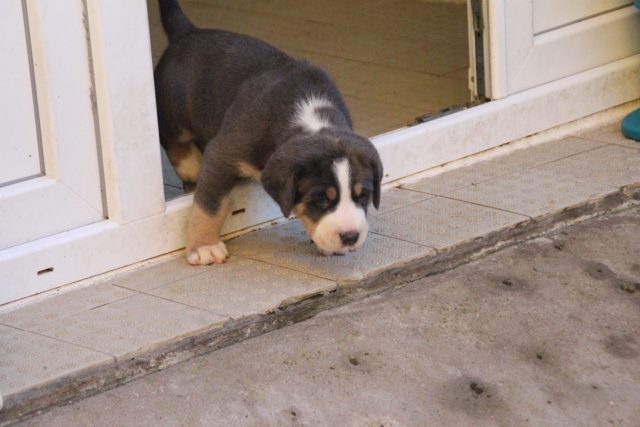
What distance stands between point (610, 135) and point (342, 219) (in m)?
2.23

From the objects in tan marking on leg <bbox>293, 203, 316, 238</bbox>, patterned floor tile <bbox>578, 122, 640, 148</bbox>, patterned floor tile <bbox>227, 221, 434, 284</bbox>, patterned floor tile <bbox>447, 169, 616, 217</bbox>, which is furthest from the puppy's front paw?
patterned floor tile <bbox>578, 122, 640, 148</bbox>

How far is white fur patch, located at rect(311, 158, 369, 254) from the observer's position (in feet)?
13.5

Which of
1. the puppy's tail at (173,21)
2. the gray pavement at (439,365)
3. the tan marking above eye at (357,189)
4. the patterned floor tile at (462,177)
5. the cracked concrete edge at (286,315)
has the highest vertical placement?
the puppy's tail at (173,21)

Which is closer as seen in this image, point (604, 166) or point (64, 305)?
point (64, 305)

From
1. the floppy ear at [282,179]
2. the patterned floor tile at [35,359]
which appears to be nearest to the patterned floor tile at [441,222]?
the floppy ear at [282,179]

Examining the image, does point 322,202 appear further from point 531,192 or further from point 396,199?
point 531,192

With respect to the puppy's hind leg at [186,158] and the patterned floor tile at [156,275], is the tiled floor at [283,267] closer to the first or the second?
the patterned floor tile at [156,275]

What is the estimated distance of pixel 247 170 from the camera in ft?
14.9

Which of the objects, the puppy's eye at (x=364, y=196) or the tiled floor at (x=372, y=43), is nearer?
the puppy's eye at (x=364, y=196)

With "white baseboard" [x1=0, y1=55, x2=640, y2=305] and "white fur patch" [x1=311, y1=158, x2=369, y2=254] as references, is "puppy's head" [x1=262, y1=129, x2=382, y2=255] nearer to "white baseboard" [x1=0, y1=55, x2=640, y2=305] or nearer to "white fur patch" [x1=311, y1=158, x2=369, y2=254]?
"white fur patch" [x1=311, y1=158, x2=369, y2=254]

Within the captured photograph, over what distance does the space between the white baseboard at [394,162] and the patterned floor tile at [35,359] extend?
1.17 feet

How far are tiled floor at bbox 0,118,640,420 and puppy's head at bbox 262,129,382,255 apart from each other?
273mm

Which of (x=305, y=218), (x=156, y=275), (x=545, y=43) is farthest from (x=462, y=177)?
(x=156, y=275)

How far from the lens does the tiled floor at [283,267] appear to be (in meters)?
3.90
